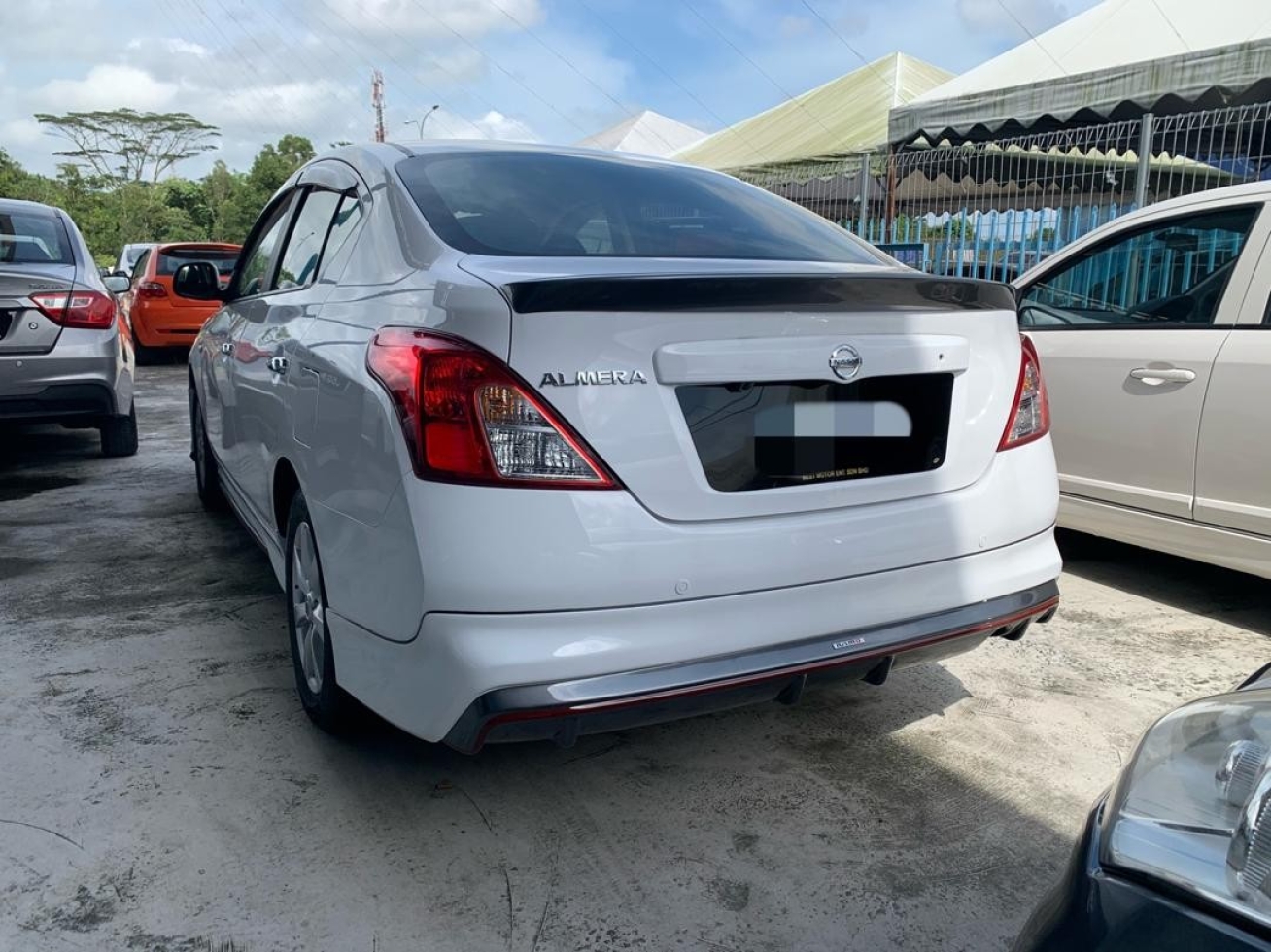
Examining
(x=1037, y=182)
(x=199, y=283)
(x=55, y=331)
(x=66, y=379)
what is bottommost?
(x=66, y=379)

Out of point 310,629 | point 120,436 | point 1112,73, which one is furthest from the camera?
point 1112,73

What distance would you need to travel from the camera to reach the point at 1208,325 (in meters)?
3.80

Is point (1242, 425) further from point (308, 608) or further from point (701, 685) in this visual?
point (308, 608)

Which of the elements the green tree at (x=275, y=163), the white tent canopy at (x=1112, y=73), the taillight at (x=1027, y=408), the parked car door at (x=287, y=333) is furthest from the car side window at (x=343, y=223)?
the green tree at (x=275, y=163)

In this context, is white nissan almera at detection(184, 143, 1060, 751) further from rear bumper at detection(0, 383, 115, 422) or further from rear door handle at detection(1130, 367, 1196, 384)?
rear bumper at detection(0, 383, 115, 422)

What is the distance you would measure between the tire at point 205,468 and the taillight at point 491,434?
129 inches

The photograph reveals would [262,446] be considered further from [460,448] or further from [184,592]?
[460,448]

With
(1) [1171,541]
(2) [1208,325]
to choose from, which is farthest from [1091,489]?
(2) [1208,325]

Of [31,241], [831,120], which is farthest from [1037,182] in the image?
[31,241]

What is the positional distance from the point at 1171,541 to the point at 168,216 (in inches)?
2080

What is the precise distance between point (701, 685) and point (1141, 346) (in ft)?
8.90

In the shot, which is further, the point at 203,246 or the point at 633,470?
the point at 203,246

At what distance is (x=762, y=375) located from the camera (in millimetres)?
2160

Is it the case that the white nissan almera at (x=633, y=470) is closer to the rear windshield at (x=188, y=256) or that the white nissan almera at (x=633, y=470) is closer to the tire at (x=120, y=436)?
the tire at (x=120, y=436)
